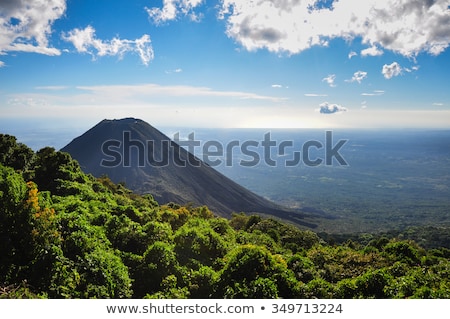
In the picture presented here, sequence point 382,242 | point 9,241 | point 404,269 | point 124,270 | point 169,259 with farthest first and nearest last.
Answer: point 382,242
point 404,269
point 169,259
point 124,270
point 9,241

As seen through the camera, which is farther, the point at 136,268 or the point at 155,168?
the point at 155,168

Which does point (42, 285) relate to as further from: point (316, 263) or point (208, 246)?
point (316, 263)

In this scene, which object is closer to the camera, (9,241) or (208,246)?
(9,241)

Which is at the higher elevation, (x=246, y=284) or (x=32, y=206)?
(x=32, y=206)

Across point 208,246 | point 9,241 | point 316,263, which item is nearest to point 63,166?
point 208,246

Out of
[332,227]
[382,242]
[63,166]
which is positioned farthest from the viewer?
[332,227]

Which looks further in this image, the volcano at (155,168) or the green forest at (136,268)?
the volcano at (155,168)

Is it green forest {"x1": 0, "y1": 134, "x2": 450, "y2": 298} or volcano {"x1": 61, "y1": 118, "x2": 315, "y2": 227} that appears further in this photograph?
volcano {"x1": 61, "y1": 118, "x2": 315, "y2": 227}

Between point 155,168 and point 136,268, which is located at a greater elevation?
point 136,268
